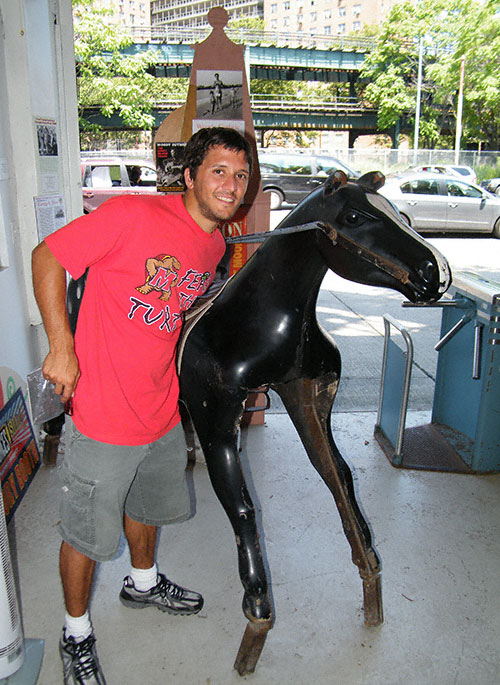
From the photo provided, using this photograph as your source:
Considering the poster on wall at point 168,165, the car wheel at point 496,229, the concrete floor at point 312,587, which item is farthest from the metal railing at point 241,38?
the concrete floor at point 312,587

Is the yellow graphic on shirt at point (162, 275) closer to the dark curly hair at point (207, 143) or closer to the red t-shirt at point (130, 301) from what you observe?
the red t-shirt at point (130, 301)

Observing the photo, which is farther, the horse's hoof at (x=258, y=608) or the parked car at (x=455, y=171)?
the parked car at (x=455, y=171)

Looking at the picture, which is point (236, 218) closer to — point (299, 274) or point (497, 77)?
point (299, 274)

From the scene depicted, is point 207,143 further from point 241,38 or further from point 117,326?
point 241,38

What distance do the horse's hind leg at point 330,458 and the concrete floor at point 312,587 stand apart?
19 centimetres

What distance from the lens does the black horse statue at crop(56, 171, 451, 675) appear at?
1.65 meters

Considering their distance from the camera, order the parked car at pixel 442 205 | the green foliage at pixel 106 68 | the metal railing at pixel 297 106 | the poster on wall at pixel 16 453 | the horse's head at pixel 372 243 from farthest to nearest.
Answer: the metal railing at pixel 297 106 → the green foliage at pixel 106 68 → the parked car at pixel 442 205 → the poster on wall at pixel 16 453 → the horse's head at pixel 372 243

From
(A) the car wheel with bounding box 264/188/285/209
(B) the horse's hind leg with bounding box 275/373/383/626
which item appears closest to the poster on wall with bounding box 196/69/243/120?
(B) the horse's hind leg with bounding box 275/373/383/626

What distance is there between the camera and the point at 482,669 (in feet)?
6.56

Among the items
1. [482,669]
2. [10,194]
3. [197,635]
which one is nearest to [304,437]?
[197,635]

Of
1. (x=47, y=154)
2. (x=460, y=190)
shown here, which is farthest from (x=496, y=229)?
(x=47, y=154)

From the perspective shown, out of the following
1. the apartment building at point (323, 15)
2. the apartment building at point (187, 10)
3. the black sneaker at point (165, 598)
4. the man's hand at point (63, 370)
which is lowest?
the black sneaker at point (165, 598)

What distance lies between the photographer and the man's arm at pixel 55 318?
5.25ft

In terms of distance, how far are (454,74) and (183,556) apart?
2939 cm
